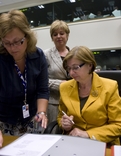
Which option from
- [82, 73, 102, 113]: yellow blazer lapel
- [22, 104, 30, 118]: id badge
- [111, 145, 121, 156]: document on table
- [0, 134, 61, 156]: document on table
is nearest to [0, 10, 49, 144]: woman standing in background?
[22, 104, 30, 118]: id badge

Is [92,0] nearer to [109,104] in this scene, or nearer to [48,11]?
[48,11]

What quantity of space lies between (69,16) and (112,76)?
3462 millimetres

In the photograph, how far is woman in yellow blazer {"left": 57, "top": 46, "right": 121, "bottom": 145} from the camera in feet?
4.01

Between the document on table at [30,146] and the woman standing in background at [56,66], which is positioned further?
the woman standing in background at [56,66]

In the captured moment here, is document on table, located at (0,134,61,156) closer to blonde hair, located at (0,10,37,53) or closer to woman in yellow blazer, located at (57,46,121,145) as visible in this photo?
woman in yellow blazer, located at (57,46,121,145)

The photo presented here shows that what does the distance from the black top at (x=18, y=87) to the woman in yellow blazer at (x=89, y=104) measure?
0.21 meters

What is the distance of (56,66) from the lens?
195 cm

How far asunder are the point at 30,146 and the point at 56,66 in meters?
1.21

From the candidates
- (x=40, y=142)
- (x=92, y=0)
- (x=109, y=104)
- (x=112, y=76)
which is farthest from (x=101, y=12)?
(x=40, y=142)

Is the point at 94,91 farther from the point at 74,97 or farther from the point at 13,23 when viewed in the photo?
the point at 13,23

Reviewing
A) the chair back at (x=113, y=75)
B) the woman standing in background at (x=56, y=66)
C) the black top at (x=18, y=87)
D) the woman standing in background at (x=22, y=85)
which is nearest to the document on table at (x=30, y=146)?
the woman standing in background at (x=22, y=85)

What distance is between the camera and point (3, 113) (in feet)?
4.06

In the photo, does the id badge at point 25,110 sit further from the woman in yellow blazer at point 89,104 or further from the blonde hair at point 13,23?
the blonde hair at point 13,23

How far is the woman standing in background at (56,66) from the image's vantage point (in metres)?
1.90
